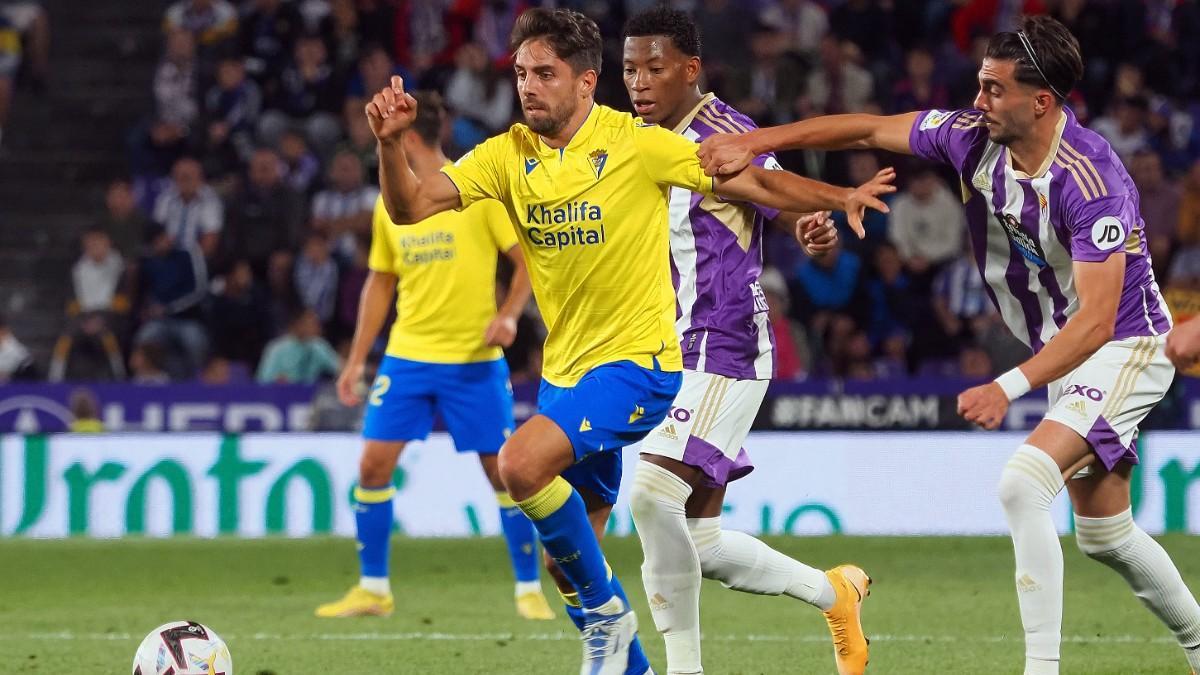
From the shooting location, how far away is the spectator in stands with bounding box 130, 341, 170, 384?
14.4 meters

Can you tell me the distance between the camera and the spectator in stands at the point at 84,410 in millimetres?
13055

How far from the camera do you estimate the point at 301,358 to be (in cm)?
1416

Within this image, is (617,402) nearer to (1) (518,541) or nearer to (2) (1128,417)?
(2) (1128,417)

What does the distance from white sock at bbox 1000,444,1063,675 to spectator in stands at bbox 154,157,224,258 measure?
1140 cm

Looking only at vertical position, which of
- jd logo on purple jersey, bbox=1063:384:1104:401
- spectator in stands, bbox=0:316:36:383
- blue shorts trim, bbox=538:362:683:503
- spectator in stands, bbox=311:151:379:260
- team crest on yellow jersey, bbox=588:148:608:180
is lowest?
spectator in stands, bbox=0:316:36:383

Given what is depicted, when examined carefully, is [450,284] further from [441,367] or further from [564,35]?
[564,35]

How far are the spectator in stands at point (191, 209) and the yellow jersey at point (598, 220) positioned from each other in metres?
10.7

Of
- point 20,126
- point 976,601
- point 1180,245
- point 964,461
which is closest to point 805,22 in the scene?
point 1180,245

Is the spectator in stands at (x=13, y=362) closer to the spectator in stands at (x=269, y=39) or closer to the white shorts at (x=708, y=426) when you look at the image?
the spectator in stands at (x=269, y=39)

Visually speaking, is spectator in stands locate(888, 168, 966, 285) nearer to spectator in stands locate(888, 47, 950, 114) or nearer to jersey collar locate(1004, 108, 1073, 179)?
spectator in stands locate(888, 47, 950, 114)

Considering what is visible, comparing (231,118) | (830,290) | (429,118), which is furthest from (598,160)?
(231,118)

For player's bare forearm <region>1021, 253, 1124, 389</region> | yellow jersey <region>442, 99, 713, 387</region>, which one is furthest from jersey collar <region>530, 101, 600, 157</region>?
player's bare forearm <region>1021, 253, 1124, 389</region>

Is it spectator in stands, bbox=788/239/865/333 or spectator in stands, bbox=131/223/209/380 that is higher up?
spectator in stands, bbox=788/239/865/333

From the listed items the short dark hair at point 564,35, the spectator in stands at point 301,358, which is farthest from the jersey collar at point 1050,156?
the spectator in stands at point 301,358
